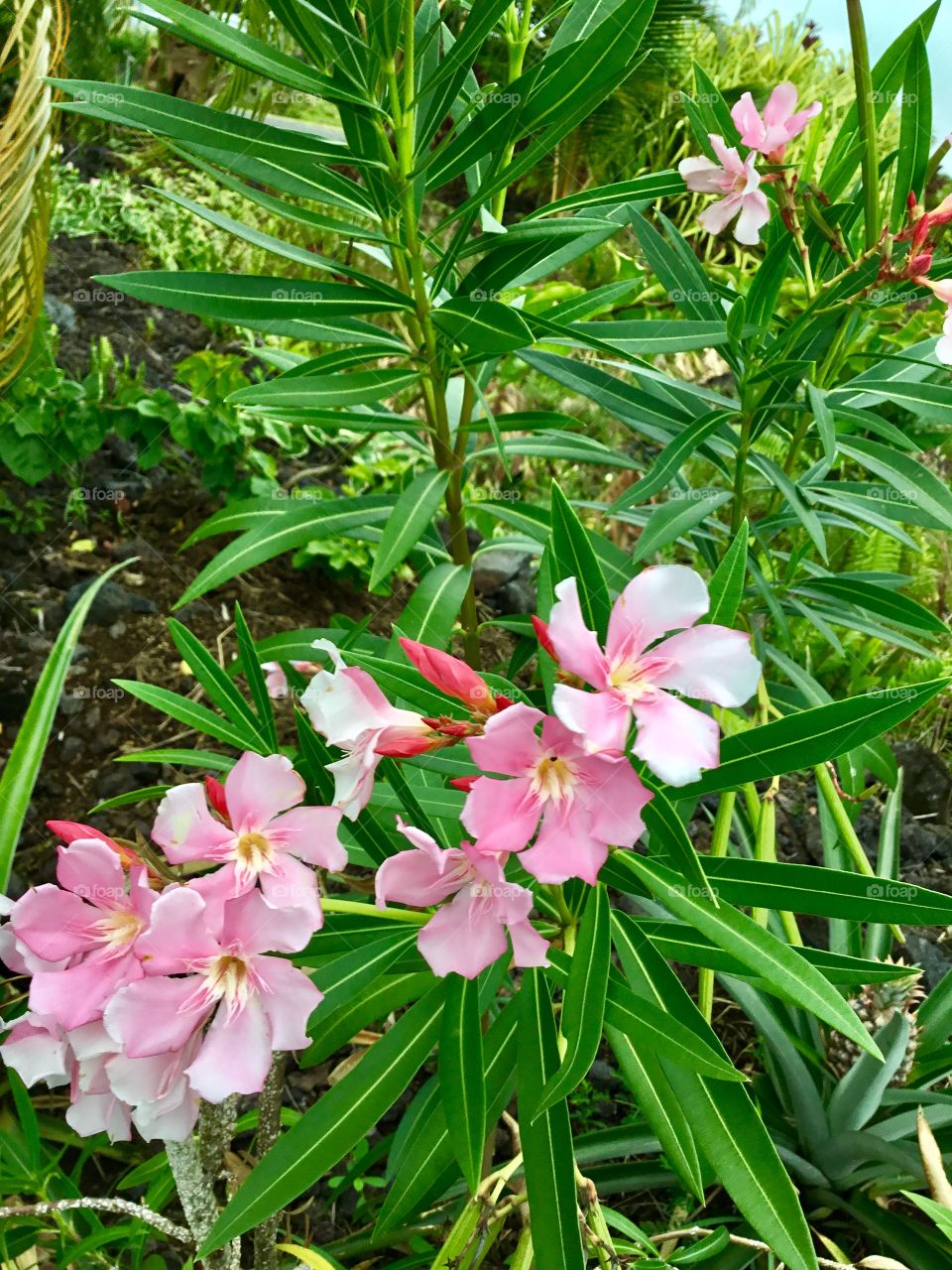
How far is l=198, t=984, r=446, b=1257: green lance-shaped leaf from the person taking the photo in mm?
801

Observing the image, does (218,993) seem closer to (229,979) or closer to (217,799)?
(229,979)

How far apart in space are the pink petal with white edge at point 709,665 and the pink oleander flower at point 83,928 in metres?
0.38

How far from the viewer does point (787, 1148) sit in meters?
1.30

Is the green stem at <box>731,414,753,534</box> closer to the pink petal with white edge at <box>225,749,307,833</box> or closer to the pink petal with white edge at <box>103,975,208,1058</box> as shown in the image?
the pink petal with white edge at <box>225,749,307,833</box>

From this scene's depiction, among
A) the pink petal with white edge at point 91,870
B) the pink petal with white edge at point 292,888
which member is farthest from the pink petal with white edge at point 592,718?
the pink petal with white edge at point 91,870

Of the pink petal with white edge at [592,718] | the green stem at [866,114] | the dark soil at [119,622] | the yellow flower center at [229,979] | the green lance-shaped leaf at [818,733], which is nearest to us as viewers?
the pink petal with white edge at [592,718]

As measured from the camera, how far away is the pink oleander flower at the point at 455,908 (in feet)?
2.23

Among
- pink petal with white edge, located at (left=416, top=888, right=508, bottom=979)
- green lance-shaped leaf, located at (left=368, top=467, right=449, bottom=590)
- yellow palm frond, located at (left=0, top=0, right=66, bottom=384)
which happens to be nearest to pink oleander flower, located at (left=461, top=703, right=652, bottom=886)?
pink petal with white edge, located at (left=416, top=888, right=508, bottom=979)

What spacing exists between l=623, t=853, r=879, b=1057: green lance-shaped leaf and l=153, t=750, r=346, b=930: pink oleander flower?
10.3 inches

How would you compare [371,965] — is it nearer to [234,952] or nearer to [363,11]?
[234,952]

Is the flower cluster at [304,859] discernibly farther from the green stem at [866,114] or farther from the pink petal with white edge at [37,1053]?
the green stem at [866,114]

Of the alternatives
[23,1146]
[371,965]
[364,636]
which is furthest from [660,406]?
[23,1146]

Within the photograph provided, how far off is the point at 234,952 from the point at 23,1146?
77 centimetres

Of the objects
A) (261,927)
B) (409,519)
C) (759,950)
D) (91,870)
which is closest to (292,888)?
(261,927)
